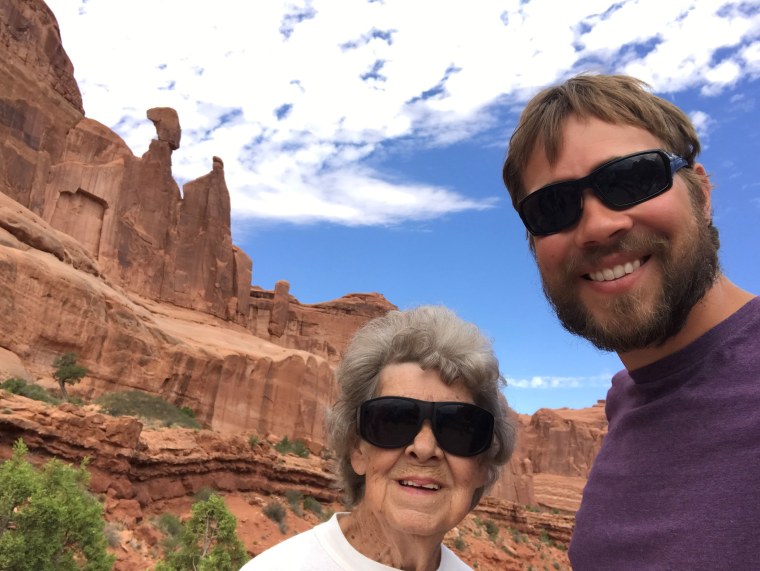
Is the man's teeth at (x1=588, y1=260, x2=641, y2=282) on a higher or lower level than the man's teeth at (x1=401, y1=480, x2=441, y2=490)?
higher

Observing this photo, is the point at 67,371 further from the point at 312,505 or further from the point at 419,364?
the point at 419,364

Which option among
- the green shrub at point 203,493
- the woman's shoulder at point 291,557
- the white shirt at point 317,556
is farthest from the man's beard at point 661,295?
the green shrub at point 203,493

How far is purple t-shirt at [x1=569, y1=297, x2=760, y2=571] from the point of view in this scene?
4.87 ft

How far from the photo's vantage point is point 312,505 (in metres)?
22.0

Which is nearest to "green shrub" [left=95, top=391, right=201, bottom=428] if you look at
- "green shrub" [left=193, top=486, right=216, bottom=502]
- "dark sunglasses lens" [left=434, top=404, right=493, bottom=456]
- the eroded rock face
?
"green shrub" [left=193, top=486, right=216, bottom=502]

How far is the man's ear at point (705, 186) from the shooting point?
1815mm

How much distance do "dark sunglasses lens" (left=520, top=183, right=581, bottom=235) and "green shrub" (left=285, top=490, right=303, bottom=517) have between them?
2128 centimetres

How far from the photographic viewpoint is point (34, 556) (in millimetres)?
7137

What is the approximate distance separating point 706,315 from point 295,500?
862 inches

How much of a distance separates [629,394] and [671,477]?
38 centimetres

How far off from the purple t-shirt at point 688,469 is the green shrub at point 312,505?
71.1ft

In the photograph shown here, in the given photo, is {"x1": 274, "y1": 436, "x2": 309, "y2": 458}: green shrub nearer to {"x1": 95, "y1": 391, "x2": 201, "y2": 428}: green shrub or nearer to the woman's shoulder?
{"x1": 95, "y1": 391, "x2": 201, "y2": 428}: green shrub

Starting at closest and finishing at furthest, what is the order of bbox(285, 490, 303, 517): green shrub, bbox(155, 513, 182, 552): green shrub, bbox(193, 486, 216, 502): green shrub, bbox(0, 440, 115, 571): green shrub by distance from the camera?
bbox(0, 440, 115, 571): green shrub < bbox(155, 513, 182, 552): green shrub < bbox(193, 486, 216, 502): green shrub < bbox(285, 490, 303, 517): green shrub

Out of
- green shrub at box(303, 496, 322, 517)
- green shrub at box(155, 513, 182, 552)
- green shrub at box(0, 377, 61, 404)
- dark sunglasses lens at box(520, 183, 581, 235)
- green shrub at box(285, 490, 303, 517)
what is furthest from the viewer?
green shrub at box(303, 496, 322, 517)
